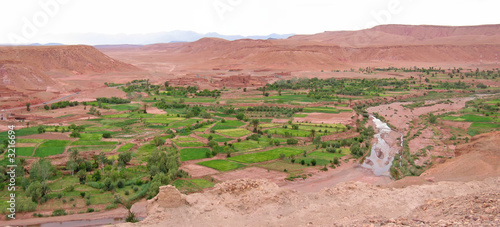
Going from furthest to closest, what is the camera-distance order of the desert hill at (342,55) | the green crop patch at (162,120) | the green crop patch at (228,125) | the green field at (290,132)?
the desert hill at (342,55) → the green crop patch at (162,120) → the green crop patch at (228,125) → the green field at (290,132)

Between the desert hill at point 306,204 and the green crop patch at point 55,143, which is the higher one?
the desert hill at point 306,204

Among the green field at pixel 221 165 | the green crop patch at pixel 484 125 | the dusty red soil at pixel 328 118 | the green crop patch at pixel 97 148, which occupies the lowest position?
the green field at pixel 221 165

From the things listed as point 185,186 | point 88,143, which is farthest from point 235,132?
point 185,186

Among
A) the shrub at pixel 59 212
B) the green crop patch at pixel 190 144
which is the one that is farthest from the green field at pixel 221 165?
the shrub at pixel 59 212

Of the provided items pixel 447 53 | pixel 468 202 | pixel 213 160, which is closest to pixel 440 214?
pixel 468 202

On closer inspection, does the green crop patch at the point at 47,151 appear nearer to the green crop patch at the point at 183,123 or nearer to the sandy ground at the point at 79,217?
the sandy ground at the point at 79,217

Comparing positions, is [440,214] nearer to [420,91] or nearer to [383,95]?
[383,95]

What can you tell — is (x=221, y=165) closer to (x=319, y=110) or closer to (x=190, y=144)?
(x=190, y=144)

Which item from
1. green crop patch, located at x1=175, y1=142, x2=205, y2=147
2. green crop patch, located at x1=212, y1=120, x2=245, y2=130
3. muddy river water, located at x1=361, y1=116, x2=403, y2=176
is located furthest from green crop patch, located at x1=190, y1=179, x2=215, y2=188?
green crop patch, located at x1=212, y1=120, x2=245, y2=130
